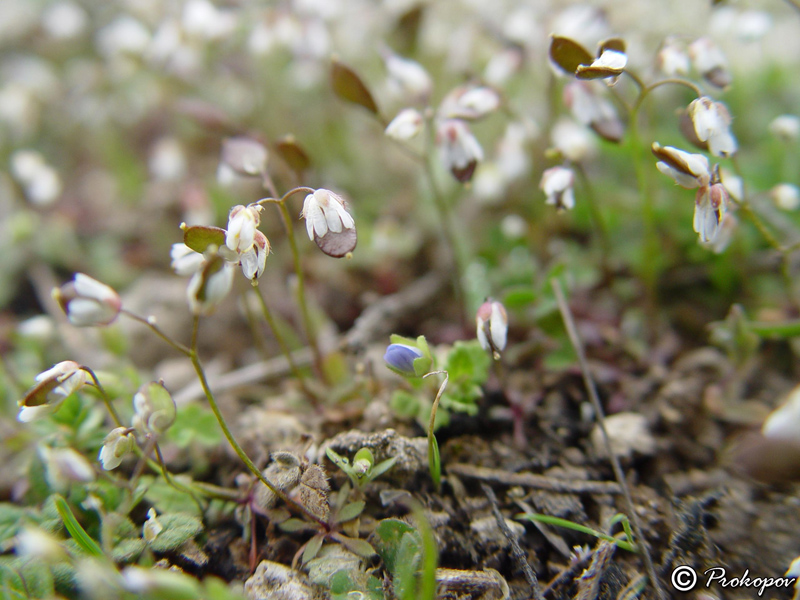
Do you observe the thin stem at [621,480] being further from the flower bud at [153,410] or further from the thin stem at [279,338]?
the flower bud at [153,410]

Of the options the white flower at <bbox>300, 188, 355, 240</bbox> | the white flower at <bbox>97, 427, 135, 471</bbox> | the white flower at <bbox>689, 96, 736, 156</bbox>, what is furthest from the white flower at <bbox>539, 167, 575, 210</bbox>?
the white flower at <bbox>97, 427, 135, 471</bbox>

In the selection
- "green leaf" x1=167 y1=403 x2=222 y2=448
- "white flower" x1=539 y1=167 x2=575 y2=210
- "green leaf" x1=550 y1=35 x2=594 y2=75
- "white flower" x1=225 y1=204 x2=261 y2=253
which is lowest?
"green leaf" x1=167 y1=403 x2=222 y2=448

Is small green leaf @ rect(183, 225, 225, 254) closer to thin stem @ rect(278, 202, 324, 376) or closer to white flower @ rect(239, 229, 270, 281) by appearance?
white flower @ rect(239, 229, 270, 281)

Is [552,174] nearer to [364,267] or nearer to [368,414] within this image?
[368,414]

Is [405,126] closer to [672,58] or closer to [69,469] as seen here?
[672,58]

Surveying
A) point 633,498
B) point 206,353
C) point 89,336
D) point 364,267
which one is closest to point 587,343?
point 633,498

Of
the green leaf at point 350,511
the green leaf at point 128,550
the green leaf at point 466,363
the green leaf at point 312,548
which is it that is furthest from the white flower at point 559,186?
the green leaf at point 128,550
